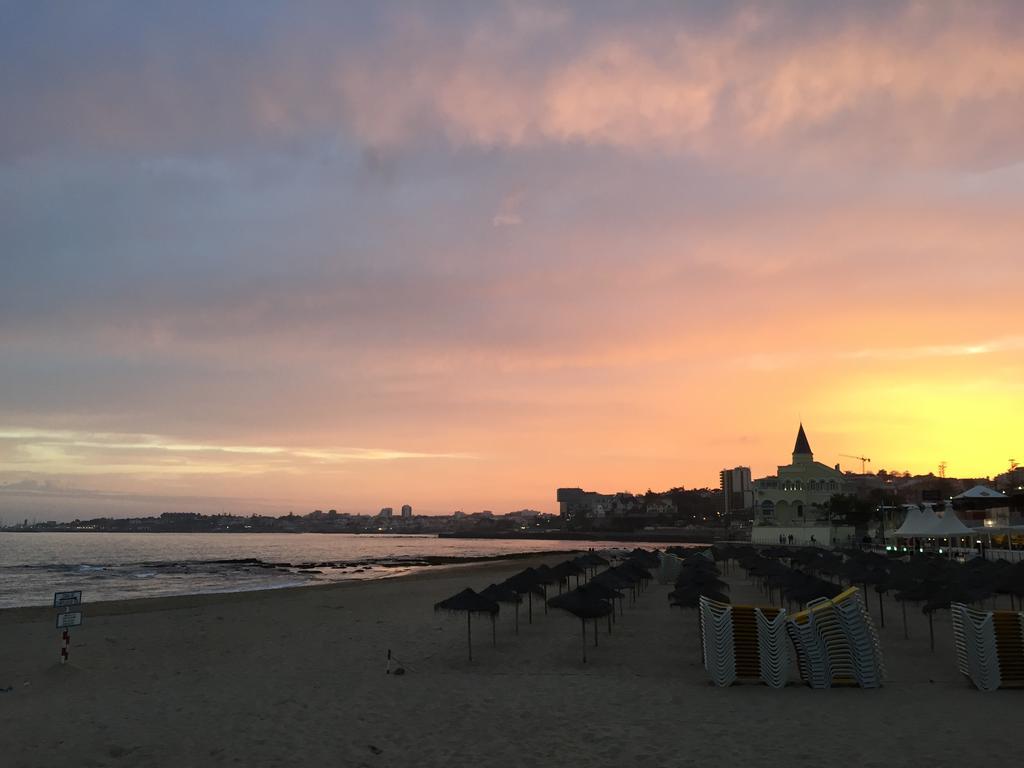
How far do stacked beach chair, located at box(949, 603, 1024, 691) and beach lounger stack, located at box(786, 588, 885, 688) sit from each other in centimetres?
173

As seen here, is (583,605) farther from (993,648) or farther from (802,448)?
(802,448)

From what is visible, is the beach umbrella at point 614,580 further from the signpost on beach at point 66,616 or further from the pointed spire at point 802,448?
the pointed spire at point 802,448

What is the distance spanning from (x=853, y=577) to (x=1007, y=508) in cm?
3881

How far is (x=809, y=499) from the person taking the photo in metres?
92.2

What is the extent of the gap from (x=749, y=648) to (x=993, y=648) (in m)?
4.61

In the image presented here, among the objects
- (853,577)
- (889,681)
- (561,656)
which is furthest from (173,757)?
(853,577)

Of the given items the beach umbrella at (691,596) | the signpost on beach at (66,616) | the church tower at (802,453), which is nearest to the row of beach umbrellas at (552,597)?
the beach umbrella at (691,596)

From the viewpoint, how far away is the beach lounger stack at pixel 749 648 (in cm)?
1369

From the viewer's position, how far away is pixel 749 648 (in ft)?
45.8

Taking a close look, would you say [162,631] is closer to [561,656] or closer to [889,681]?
[561,656]

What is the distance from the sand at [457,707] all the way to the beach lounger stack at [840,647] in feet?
1.25

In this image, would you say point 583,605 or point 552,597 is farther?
point 552,597

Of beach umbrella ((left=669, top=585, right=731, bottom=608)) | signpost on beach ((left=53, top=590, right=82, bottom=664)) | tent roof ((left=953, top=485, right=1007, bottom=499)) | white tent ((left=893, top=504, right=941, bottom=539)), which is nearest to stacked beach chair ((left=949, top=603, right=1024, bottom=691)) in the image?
beach umbrella ((left=669, top=585, right=731, bottom=608))

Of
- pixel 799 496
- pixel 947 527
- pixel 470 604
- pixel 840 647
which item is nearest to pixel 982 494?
pixel 947 527
